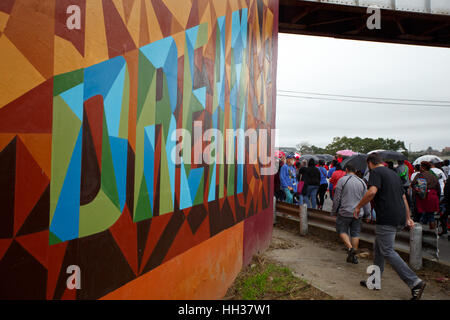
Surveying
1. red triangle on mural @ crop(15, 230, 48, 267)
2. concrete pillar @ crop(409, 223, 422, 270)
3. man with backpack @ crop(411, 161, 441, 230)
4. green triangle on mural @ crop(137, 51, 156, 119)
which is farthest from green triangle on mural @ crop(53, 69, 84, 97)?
man with backpack @ crop(411, 161, 441, 230)

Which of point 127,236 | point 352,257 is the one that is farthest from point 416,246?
point 127,236

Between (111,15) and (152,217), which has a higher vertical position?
(111,15)

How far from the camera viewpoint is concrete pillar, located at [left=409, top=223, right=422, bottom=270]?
586cm

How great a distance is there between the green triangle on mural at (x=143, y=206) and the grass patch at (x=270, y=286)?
8.18 feet

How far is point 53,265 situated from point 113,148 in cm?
90

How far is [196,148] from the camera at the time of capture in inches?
153

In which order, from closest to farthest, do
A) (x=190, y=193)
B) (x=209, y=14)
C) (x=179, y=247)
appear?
1. (x=179, y=247)
2. (x=190, y=193)
3. (x=209, y=14)

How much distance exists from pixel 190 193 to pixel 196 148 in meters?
0.54

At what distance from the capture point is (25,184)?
72.1 inches

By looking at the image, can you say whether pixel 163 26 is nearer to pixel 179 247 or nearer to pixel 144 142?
pixel 144 142

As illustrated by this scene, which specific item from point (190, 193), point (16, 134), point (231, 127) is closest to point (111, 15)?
point (16, 134)

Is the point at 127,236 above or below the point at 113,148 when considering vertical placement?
below

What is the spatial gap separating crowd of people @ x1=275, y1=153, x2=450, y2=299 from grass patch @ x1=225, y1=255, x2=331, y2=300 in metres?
1.07

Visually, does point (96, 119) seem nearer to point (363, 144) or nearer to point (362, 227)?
point (362, 227)
